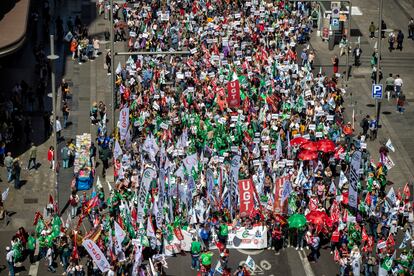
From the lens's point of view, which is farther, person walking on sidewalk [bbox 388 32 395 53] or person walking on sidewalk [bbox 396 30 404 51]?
person walking on sidewalk [bbox 388 32 395 53]

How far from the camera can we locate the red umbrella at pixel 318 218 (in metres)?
57.2

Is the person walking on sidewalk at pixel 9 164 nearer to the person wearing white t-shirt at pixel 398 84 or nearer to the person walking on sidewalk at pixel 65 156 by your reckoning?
the person walking on sidewalk at pixel 65 156

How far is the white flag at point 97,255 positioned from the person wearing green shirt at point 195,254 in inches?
177

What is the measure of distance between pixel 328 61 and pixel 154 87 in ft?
55.2

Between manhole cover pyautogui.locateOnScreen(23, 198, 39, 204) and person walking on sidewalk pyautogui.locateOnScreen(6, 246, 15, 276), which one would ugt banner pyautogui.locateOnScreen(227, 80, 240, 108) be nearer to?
manhole cover pyautogui.locateOnScreen(23, 198, 39, 204)

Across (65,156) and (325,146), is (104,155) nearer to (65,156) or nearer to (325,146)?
(65,156)

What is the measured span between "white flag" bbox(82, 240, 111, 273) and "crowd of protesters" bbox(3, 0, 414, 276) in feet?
0.22

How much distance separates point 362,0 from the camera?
10019 centimetres

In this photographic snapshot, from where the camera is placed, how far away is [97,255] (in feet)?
174

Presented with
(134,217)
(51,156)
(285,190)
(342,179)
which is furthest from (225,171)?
(51,156)

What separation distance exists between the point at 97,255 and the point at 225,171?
10.4m

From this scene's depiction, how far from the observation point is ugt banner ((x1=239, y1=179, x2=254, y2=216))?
2281 inches

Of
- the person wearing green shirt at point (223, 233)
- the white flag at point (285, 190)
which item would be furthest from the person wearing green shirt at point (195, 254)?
the white flag at point (285, 190)

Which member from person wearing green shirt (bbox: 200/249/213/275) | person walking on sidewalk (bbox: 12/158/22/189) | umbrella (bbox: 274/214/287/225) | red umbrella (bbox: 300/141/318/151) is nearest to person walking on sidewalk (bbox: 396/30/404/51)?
red umbrella (bbox: 300/141/318/151)
